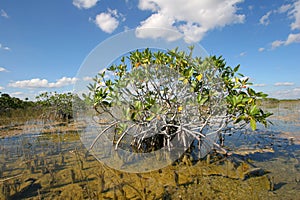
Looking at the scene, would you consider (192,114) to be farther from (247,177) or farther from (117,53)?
(117,53)

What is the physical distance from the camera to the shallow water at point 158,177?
3.06 metres

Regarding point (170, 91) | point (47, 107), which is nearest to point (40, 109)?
point (47, 107)

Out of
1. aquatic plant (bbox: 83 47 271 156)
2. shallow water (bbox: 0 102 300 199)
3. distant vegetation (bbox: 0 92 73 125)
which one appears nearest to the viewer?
shallow water (bbox: 0 102 300 199)

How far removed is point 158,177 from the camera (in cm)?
362

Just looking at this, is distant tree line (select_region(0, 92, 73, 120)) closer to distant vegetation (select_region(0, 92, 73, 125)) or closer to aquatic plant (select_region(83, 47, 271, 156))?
distant vegetation (select_region(0, 92, 73, 125))

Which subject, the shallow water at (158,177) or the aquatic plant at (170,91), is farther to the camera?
the aquatic plant at (170,91)

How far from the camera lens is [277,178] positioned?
11.3ft

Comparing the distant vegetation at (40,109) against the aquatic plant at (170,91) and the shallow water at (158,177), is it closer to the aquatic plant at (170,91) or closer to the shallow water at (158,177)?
the shallow water at (158,177)

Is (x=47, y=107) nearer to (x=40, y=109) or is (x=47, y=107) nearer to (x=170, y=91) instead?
(x=40, y=109)

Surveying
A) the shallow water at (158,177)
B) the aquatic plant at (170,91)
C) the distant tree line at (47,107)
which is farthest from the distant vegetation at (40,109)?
the aquatic plant at (170,91)

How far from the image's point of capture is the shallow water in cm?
306

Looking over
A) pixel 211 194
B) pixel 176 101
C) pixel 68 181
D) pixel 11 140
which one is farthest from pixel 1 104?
pixel 211 194

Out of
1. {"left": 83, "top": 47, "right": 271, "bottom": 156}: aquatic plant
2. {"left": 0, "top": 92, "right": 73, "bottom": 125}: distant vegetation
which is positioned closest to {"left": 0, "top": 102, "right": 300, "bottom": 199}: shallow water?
{"left": 83, "top": 47, "right": 271, "bottom": 156}: aquatic plant

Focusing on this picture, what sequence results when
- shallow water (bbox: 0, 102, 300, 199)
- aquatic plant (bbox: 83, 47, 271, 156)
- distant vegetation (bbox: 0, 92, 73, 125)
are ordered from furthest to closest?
distant vegetation (bbox: 0, 92, 73, 125) < aquatic plant (bbox: 83, 47, 271, 156) < shallow water (bbox: 0, 102, 300, 199)
